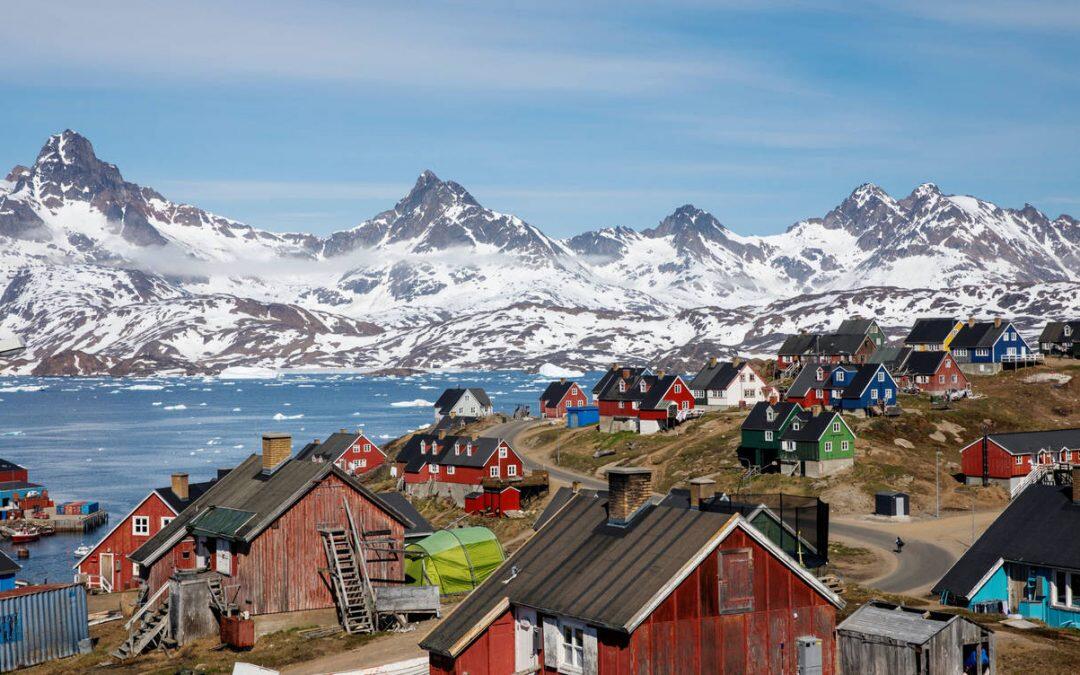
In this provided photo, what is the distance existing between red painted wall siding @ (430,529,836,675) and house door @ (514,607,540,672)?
19 centimetres

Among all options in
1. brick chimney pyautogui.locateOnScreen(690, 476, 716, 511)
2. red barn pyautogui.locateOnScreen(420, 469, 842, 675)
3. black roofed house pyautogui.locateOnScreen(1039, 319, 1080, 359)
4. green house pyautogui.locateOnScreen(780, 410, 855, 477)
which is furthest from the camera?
black roofed house pyautogui.locateOnScreen(1039, 319, 1080, 359)

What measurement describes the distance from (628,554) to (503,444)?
202ft

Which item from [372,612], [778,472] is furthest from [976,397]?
[372,612]

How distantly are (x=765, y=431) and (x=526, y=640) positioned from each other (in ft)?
201

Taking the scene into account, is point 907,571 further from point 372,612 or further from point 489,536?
point 372,612

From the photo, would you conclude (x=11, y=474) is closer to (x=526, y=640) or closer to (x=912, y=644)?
(x=526, y=640)

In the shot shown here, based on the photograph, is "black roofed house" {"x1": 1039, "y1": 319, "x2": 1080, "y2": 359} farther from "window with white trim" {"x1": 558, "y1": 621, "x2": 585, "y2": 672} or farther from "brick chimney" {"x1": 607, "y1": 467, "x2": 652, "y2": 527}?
"window with white trim" {"x1": 558, "y1": 621, "x2": 585, "y2": 672}

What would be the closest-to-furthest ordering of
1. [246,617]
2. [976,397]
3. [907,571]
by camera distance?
1. [246,617]
2. [907,571]
3. [976,397]

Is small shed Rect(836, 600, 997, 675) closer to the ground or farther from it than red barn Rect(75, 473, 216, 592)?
farther from it

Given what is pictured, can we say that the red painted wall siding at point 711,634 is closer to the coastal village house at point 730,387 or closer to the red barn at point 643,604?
the red barn at point 643,604

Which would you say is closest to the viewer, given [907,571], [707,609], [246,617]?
[707,609]

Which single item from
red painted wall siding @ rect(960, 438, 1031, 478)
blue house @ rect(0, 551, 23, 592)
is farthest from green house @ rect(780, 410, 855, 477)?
blue house @ rect(0, 551, 23, 592)

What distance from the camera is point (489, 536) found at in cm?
5241

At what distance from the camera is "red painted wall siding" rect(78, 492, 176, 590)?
228 ft
